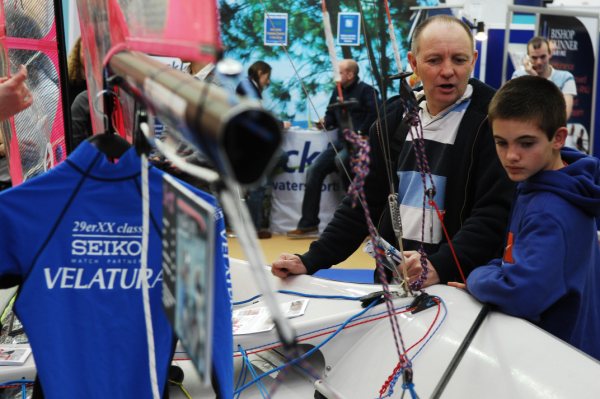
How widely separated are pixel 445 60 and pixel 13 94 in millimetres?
930

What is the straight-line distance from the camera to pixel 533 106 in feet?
4.25

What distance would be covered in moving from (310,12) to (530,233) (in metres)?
5.93

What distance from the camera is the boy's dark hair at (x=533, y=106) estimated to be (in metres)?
1.29

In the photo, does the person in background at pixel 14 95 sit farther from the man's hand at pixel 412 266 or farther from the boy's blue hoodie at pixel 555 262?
the boy's blue hoodie at pixel 555 262

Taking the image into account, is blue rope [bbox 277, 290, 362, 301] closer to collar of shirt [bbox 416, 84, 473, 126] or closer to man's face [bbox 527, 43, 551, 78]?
collar of shirt [bbox 416, 84, 473, 126]

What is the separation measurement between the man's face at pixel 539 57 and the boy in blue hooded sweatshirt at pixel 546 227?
3.79 meters

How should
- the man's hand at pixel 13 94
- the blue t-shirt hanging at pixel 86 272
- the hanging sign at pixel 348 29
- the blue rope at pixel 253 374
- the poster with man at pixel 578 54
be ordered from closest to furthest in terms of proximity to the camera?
the blue t-shirt hanging at pixel 86 272 < the man's hand at pixel 13 94 < the blue rope at pixel 253 374 < the poster with man at pixel 578 54 < the hanging sign at pixel 348 29

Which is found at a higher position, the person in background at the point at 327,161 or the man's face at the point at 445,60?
the man's face at the point at 445,60

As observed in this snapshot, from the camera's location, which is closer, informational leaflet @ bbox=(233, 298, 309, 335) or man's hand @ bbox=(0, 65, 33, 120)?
man's hand @ bbox=(0, 65, 33, 120)

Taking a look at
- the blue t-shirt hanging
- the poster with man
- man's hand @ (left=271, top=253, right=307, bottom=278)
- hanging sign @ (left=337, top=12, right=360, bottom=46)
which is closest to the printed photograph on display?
the blue t-shirt hanging

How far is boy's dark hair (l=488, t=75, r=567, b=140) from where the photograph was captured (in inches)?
50.9

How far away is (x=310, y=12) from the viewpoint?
6.83 meters

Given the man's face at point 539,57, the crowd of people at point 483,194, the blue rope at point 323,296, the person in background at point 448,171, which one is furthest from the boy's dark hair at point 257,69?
the blue rope at point 323,296

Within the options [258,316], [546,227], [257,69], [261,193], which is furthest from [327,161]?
[546,227]
